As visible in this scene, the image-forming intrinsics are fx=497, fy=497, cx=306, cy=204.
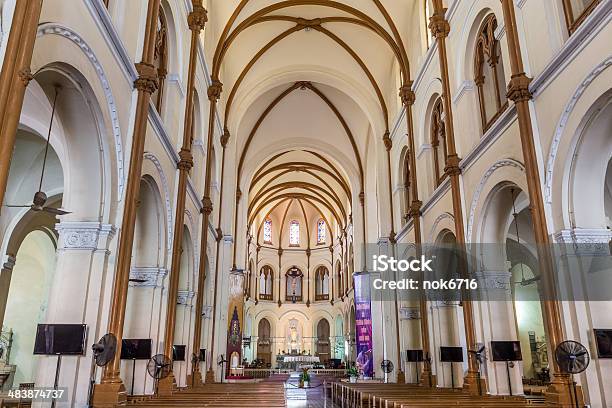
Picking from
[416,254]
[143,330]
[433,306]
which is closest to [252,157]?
[416,254]

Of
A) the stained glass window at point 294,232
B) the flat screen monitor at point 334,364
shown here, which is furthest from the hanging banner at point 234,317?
the stained glass window at point 294,232

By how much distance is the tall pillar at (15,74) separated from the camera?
4.50m

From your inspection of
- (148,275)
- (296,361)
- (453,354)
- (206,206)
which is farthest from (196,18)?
(296,361)

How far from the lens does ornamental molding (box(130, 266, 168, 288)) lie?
10.5m

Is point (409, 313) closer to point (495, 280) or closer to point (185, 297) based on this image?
point (495, 280)

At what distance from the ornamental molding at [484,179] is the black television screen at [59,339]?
7.98 m

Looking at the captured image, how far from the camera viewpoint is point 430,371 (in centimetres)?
1463

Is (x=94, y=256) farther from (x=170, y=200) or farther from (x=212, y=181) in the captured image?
(x=212, y=181)

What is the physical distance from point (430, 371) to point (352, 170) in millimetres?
14333

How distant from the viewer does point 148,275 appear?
418 inches

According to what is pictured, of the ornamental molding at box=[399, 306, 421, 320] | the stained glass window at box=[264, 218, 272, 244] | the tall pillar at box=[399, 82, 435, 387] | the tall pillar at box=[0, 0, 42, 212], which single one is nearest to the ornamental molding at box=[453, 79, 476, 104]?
the tall pillar at box=[399, 82, 435, 387]

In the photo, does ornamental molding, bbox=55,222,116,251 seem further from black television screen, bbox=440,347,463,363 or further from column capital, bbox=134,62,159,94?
black television screen, bbox=440,347,463,363

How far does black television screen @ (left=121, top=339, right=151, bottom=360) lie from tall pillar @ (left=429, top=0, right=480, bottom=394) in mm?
6924

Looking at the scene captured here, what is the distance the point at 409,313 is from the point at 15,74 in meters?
15.7
